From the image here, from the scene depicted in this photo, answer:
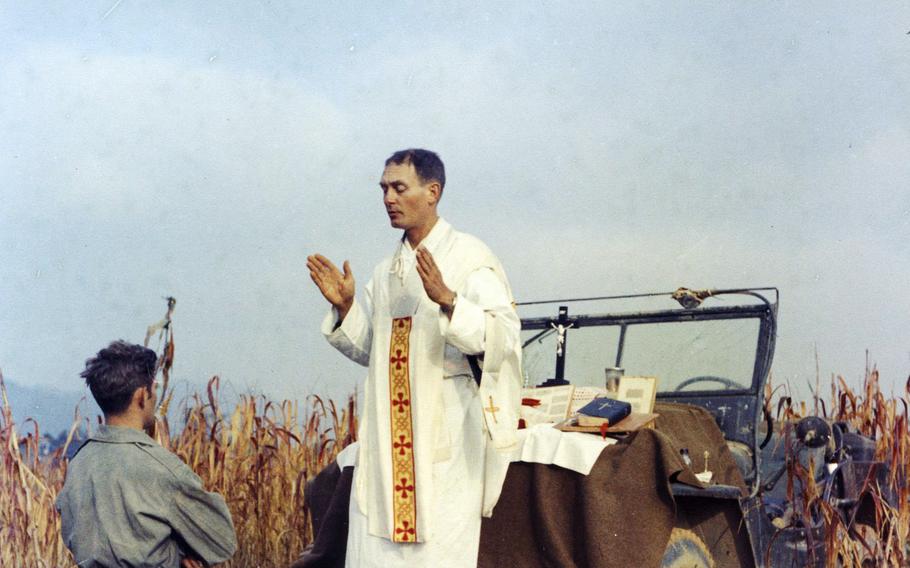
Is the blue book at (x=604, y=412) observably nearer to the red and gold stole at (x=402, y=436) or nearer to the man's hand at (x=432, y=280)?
the red and gold stole at (x=402, y=436)

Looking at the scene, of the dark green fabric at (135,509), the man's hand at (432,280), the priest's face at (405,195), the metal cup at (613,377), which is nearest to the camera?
the dark green fabric at (135,509)

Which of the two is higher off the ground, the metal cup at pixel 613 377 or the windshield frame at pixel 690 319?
the windshield frame at pixel 690 319

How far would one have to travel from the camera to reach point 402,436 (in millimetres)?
4434

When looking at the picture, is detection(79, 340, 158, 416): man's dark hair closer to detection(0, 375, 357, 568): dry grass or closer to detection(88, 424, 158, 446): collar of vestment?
detection(88, 424, 158, 446): collar of vestment

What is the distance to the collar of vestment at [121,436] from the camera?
3.75 meters

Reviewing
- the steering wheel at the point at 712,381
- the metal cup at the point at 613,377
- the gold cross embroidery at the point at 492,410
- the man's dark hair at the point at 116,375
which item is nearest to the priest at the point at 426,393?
the gold cross embroidery at the point at 492,410

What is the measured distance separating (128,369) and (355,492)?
1.12 metres

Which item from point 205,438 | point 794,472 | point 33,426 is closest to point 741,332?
point 794,472

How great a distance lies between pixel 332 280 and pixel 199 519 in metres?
1.16

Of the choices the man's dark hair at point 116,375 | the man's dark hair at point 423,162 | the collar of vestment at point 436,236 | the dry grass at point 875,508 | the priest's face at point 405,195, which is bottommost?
the dry grass at point 875,508

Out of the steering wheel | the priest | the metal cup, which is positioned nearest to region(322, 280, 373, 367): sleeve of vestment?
Answer: the priest

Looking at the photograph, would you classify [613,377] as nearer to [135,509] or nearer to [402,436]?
[402,436]

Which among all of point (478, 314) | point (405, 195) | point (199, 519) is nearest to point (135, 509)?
point (199, 519)

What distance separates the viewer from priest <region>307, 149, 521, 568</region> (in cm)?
432
